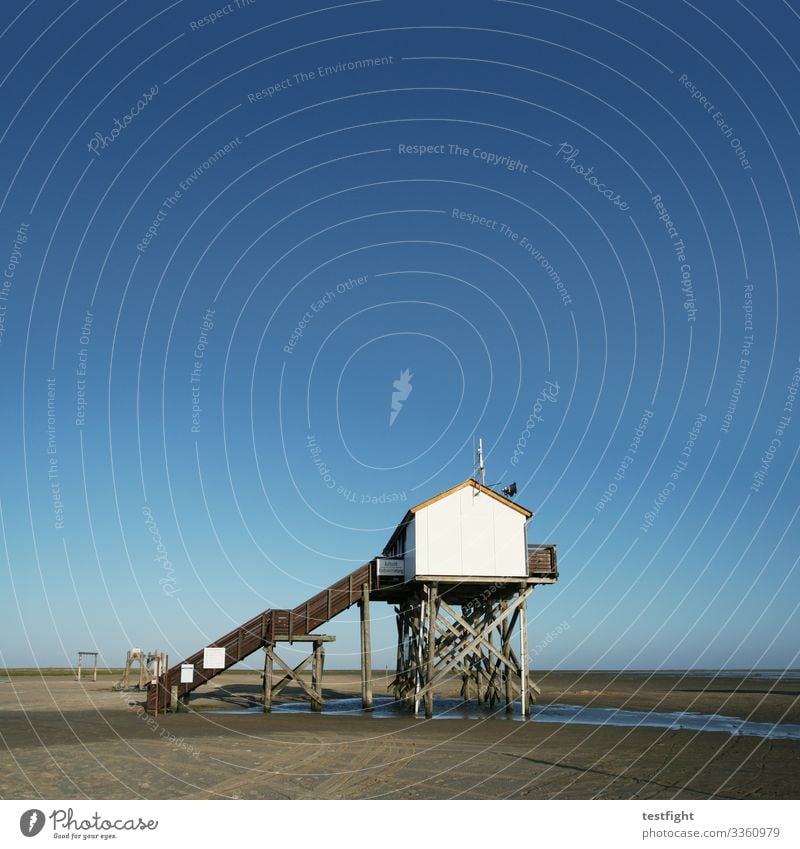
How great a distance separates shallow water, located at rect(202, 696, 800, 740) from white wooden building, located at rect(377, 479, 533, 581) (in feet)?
17.7

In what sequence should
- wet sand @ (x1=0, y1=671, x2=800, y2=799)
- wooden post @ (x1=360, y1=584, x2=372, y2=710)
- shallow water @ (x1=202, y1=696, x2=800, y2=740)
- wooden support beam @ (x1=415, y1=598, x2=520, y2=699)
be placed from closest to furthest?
wet sand @ (x1=0, y1=671, x2=800, y2=799) → shallow water @ (x1=202, y1=696, x2=800, y2=740) → wooden support beam @ (x1=415, y1=598, x2=520, y2=699) → wooden post @ (x1=360, y1=584, x2=372, y2=710)

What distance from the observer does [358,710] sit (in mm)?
30906

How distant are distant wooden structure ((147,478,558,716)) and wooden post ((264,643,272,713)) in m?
0.04

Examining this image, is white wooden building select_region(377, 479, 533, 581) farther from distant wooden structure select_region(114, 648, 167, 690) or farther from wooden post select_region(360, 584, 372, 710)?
distant wooden structure select_region(114, 648, 167, 690)

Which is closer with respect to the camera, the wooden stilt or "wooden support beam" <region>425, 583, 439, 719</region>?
"wooden support beam" <region>425, 583, 439, 719</region>

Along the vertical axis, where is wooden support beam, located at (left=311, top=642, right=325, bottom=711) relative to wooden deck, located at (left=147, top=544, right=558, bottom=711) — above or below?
below

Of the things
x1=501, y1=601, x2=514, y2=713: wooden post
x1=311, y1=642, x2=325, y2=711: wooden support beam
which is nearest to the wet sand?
x1=311, y1=642, x2=325, y2=711: wooden support beam

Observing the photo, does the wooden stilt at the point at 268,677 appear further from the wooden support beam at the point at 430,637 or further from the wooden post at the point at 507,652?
the wooden post at the point at 507,652

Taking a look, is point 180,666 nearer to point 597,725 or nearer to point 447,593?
point 447,593
